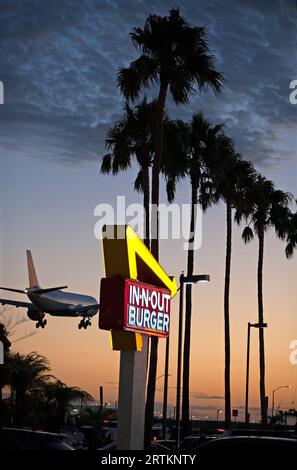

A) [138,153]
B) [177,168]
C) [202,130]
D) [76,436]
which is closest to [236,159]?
[202,130]

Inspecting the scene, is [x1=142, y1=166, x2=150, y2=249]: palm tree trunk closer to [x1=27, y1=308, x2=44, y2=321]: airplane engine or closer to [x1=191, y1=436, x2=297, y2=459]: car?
[x1=191, y1=436, x2=297, y2=459]: car

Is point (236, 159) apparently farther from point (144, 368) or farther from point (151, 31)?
point (144, 368)

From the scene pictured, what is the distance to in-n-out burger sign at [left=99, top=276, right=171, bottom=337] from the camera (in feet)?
50.6

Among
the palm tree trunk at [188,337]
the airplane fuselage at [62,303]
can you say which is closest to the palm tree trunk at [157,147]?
the palm tree trunk at [188,337]

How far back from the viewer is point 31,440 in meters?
17.3

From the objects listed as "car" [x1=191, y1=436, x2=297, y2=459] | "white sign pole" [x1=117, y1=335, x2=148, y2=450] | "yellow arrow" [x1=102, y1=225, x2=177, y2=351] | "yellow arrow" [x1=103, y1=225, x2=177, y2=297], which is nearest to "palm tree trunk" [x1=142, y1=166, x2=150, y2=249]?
"yellow arrow" [x1=103, y1=225, x2=177, y2=297]

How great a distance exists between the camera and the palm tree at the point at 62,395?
46.1m

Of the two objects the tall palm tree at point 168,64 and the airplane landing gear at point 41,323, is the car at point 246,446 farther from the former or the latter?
the airplane landing gear at point 41,323

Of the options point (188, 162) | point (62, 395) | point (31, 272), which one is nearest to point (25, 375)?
point (62, 395)

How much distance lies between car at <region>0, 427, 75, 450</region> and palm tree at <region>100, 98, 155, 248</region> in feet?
48.8

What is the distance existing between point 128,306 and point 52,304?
5512cm

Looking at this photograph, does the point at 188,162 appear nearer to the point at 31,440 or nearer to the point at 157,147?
the point at 157,147

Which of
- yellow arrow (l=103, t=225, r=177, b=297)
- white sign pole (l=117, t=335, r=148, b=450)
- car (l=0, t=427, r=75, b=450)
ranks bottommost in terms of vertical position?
car (l=0, t=427, r=75, b=450)
